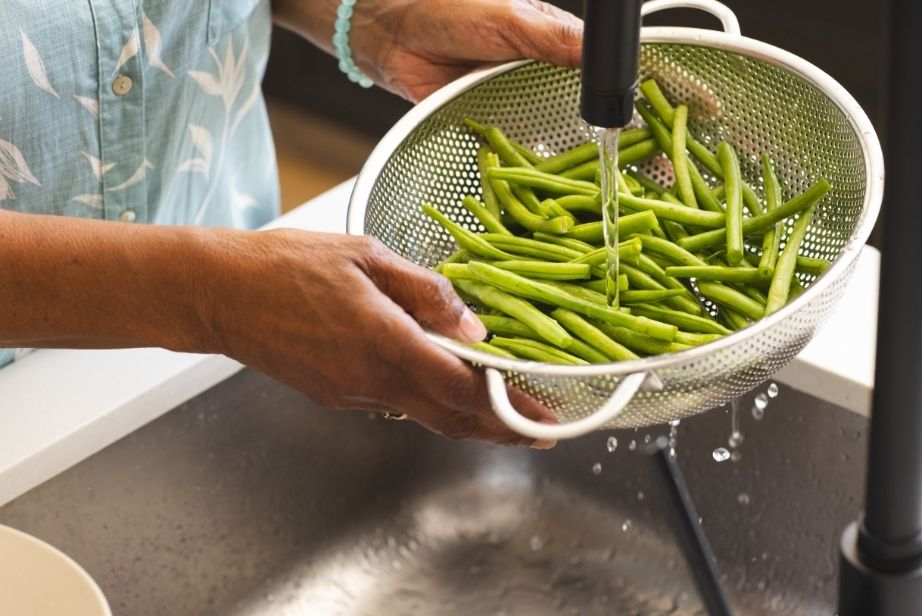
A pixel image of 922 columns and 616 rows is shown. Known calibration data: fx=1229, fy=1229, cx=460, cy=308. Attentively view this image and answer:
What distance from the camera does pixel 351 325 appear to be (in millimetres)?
593

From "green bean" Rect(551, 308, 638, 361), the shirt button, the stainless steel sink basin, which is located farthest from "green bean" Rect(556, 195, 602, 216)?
the shirt button

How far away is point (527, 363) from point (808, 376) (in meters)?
0.37

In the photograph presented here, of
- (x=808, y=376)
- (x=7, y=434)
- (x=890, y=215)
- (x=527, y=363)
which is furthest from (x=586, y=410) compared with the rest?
(x=7, y=434)

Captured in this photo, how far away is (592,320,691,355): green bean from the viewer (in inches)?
26.4

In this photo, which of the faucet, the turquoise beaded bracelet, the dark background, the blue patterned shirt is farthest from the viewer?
the dark background

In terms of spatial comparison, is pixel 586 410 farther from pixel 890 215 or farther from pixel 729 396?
pixel 890 215

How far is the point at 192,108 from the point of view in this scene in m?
0.96

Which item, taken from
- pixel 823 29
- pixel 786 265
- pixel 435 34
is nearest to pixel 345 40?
pixel 435 34

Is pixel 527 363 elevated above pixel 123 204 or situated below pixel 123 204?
above

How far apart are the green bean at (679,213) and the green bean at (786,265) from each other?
5 centimetres

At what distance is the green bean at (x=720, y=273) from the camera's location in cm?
71

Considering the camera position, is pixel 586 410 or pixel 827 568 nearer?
pixel 586 410

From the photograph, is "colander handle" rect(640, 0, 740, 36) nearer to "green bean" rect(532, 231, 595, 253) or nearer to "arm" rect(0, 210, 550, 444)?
"green bean" rect(532, 231, 595, 253)

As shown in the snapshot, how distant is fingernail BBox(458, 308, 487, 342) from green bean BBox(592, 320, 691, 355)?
0.09m
